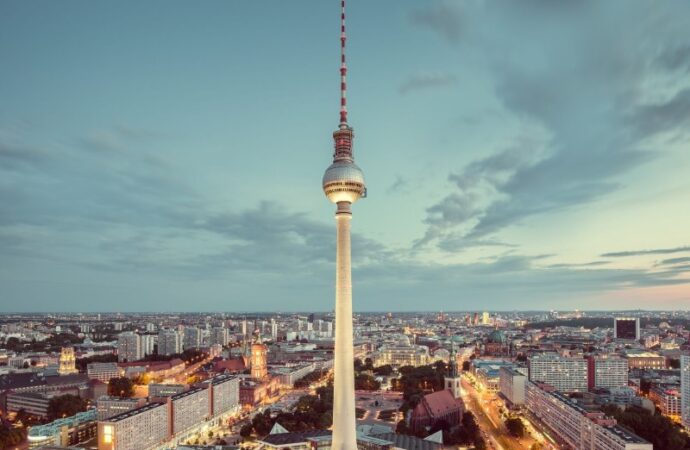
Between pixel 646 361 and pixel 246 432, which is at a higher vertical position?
pixel 246 432

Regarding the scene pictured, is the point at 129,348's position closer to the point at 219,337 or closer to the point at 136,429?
the point at 219,337

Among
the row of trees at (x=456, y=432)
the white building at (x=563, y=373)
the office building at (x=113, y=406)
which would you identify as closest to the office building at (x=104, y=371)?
the office building at (x=113, y=406)

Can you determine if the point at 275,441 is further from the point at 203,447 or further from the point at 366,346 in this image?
the point at 366,346

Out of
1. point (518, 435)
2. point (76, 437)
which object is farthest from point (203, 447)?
point (518, 435)

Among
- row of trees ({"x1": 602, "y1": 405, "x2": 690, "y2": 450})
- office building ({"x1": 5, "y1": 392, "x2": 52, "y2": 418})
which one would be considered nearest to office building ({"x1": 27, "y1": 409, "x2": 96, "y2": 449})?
office building ({"x1": 5, "y1": 392, "x2": 52, "y2": 418})

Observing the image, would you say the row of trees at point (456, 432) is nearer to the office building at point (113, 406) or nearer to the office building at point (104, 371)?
the office building at point (113, 406)

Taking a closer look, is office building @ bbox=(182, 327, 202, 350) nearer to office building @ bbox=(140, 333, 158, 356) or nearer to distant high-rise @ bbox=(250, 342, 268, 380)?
office building @ bbox=(140, 333, 158, 356)

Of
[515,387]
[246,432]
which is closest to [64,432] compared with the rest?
[246,432]
